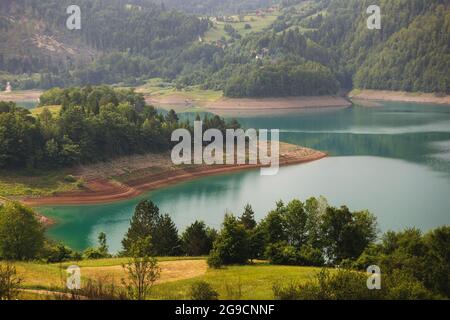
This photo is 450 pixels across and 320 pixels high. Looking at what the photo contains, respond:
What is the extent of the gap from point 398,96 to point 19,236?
517 ft

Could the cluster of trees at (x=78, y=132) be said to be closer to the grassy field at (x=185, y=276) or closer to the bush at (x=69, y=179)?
the bush at (x=69, y=179)

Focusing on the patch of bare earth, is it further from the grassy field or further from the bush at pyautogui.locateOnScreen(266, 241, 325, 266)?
the grassy field

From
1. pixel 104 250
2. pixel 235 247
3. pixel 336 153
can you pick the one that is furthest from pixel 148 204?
pixel 336 153

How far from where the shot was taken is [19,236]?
3744 cm

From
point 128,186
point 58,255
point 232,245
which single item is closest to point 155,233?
point 58,255

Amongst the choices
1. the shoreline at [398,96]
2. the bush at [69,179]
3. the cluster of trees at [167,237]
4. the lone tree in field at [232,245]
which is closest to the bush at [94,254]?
the cluster of trees at [167,237]

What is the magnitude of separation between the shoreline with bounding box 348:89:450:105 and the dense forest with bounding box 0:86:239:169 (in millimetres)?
98507

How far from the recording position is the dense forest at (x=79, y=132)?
69875 mm

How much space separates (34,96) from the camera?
180 m

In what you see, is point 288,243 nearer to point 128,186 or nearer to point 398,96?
point 128,186

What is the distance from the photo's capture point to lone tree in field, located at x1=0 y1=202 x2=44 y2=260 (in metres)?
37.2
